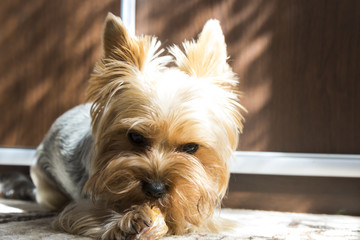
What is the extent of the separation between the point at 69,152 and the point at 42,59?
84cm

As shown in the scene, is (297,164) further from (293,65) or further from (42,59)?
(42,59)

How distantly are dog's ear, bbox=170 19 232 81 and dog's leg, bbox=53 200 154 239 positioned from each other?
634 millimetres

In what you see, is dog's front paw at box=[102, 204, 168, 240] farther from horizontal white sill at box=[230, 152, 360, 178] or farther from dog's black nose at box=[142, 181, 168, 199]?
horizontal white sill at box=[230, 152, 360, 178]

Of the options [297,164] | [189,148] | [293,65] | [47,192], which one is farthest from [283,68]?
[47,192]

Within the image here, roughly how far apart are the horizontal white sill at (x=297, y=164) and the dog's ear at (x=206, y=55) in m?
0.59

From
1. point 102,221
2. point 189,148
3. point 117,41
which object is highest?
point 117,41

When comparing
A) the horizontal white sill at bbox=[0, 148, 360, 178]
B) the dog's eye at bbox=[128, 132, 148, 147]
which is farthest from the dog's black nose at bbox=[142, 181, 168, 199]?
the horizontal white sill at bbox=[0, 148, 360, 178]

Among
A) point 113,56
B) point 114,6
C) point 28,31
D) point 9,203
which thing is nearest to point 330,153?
point 113,56

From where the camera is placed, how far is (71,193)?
82.4 inches

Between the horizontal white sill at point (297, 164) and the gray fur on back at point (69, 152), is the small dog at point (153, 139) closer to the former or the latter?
the gray fur on back at point (69, 152)

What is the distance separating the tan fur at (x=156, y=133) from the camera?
1.48 metres

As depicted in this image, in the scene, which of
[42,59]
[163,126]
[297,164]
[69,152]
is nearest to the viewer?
[163,126]

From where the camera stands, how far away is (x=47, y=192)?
7.57 feet

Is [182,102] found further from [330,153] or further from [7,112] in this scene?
[7,112]
